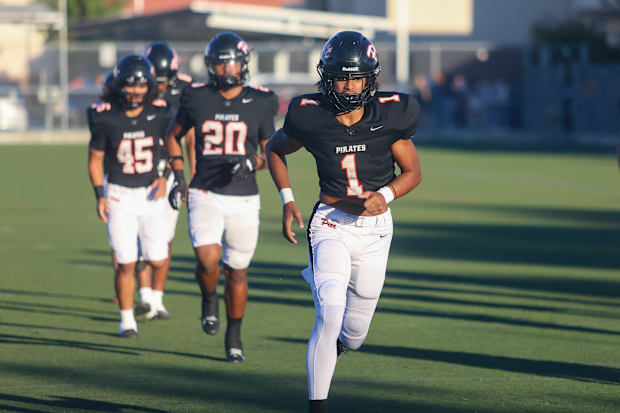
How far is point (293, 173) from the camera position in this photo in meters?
26.0

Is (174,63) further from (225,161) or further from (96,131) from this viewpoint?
(225,161)

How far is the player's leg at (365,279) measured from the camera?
634 cm

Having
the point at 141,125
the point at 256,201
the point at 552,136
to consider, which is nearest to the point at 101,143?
the point at 141,125

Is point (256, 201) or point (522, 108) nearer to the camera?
point (256, 201)

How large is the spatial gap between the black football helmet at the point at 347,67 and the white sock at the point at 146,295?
386 centimetres

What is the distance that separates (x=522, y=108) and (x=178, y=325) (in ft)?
115

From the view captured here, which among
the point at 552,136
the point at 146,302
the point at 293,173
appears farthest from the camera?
the point at 552,136

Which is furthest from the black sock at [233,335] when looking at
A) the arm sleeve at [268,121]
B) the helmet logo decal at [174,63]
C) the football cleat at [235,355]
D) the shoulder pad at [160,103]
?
the helmet logo decal at [174,63]

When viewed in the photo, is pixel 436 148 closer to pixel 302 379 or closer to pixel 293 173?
pixel 293 173

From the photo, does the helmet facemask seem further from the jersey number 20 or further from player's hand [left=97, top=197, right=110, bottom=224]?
player's hand [left=97, top=197, right=110, bottom=224]

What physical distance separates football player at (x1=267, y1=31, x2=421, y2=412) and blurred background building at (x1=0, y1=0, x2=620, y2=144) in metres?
31.6

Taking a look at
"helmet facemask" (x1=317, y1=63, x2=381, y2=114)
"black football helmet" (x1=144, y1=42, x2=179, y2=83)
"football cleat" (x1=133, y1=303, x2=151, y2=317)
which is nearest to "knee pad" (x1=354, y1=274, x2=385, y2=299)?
"helmet facemask" (x1=317, y1=63, x2=381, y2=114)

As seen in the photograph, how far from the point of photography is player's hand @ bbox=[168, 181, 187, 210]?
324 inches

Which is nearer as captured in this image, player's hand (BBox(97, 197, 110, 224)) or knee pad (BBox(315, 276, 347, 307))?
knee pad (BBox(315, 276, 347, 307))
